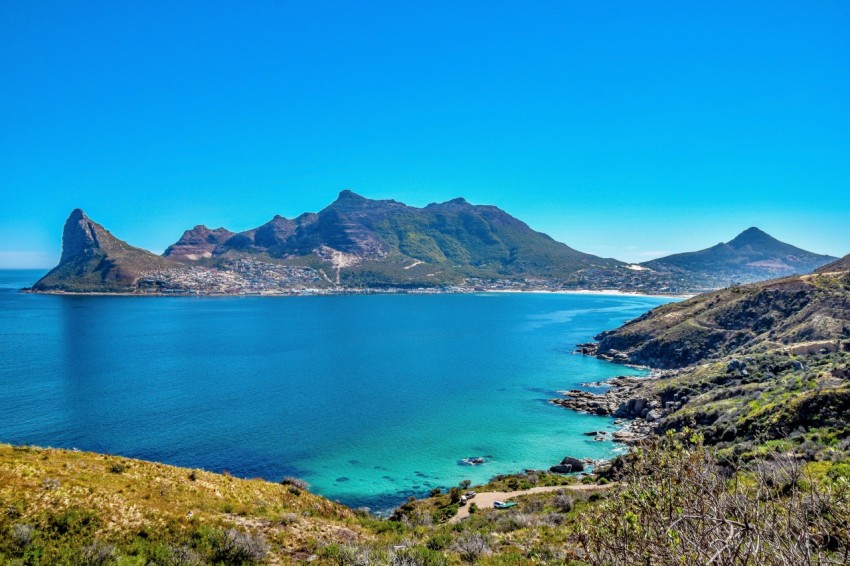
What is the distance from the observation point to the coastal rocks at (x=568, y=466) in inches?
1560

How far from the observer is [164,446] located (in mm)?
43688

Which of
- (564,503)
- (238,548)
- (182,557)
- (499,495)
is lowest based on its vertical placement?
(499,495)

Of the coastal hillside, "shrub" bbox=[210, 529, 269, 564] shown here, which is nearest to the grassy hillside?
the coastal hillside

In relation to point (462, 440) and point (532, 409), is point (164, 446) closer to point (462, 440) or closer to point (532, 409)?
point (462, 440)

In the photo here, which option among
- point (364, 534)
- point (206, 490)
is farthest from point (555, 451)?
point (206, 490)

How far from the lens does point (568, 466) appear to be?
3978 cm

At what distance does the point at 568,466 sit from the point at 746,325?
5939cm

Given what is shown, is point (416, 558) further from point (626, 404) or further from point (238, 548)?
point (626, 404)

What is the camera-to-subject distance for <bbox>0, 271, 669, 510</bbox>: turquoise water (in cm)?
4294

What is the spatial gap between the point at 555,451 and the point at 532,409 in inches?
564

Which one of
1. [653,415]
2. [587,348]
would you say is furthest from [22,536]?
[587,348]

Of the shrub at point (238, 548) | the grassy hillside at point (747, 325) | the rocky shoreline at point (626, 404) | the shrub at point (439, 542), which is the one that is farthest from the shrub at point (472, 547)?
the grassy hillside at point (747, 325)

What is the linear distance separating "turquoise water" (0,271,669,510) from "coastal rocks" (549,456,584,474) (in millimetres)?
2705

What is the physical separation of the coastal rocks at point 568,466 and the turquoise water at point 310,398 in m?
2.70
